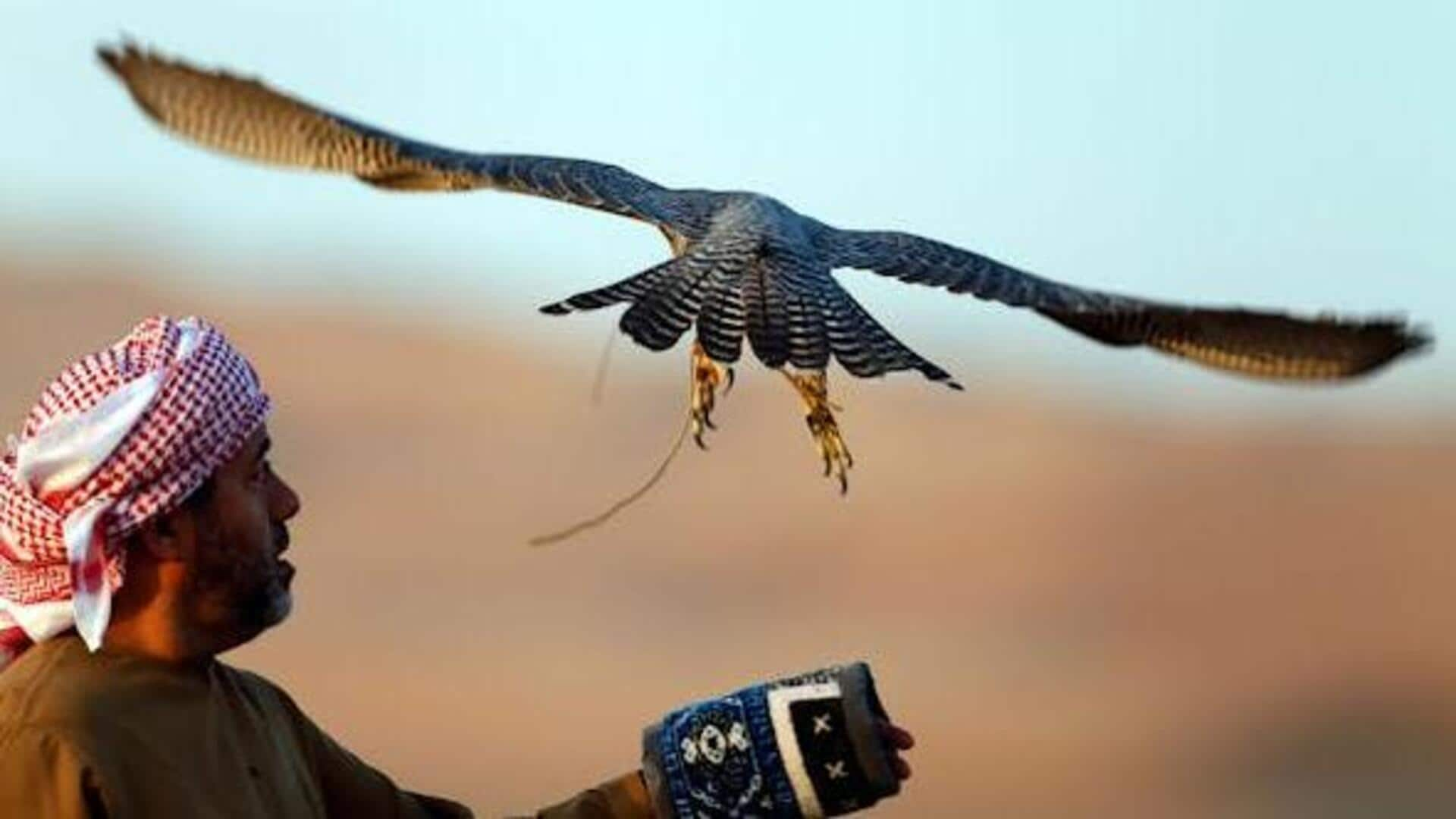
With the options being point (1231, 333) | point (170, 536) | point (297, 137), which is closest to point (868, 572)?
point (297, 137)

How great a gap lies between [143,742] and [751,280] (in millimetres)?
1219

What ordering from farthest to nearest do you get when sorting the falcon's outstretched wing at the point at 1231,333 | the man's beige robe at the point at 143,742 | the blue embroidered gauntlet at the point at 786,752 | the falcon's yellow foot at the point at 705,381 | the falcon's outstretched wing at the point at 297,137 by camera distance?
the falcon's outstretched wing at the point at 297,137 < the falcon's yellow foot at the point at 705,381 < the blue embroidered gauntlet at the point at 786,752 < the falcon's outstretched wing at the point at 1231,333 < the man's beige robe at the point at 143,742

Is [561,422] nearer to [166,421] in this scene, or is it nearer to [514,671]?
[514,671]

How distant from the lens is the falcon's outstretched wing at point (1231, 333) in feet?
18.6

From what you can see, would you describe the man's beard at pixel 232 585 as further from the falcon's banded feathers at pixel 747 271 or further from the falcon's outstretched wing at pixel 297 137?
the falcon's outstretched wing at pixel 297 137

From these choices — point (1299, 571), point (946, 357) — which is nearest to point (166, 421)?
point (1299, 571)

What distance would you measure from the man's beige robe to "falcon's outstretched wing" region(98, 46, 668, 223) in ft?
2.71

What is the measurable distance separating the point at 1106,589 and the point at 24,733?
2088 cm

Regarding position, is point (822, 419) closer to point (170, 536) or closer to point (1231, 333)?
point (1231, 333)

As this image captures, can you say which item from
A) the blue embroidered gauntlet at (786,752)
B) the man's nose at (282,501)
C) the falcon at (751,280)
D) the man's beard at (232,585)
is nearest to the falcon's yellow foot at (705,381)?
the falcon at (751,280)

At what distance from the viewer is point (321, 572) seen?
24859 millimetres

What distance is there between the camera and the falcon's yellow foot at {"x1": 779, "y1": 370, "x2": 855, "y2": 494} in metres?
5.87

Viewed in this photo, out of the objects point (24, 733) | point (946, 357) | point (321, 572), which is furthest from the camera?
point (946, 357)

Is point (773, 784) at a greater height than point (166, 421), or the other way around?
point (166, 421)
